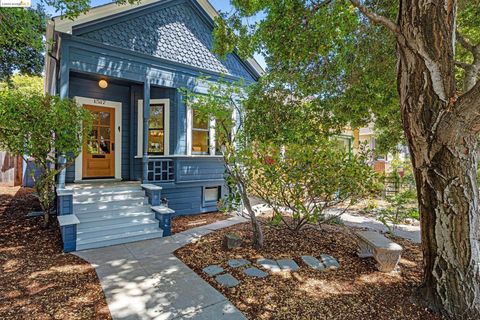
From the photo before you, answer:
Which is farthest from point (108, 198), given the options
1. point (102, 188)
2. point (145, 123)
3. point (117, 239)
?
point (145, 123)

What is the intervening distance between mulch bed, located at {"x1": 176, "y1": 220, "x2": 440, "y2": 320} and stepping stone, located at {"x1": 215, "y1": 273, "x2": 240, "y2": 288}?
65 mm

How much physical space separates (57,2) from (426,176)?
651 centimetres

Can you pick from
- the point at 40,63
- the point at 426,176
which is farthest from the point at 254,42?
the point at 40,63

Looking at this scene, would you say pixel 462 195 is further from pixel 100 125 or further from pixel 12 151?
pixel 100 125

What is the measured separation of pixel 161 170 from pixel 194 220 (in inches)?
61.7

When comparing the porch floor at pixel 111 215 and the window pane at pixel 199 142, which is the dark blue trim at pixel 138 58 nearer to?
the window pane at pixel 199 142

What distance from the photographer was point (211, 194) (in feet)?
27.3

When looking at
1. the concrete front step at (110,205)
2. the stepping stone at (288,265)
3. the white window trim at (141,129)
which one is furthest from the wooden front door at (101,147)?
the stepping stone at (288,265)

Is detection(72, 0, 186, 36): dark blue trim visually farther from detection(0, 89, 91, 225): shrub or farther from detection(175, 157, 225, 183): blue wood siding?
detection(175, 157, 225, 183): blue wood siding

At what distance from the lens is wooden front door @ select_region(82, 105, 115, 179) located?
7.25 metres

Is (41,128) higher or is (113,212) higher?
(41,128)

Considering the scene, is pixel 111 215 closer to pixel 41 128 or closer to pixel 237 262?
pixel 41 128

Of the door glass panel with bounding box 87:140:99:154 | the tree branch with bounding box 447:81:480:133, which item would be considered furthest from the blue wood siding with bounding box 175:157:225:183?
the tree branch with bounding box 447:81:480:133

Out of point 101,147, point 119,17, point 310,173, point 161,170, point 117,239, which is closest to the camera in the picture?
point 310,173
